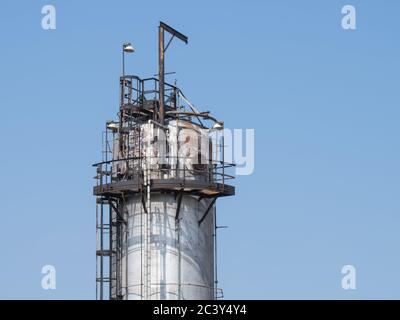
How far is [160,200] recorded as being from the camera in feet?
206

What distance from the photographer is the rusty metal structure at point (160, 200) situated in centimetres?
6203

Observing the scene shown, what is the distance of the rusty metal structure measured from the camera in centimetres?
6203

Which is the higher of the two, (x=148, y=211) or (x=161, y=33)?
(x=161, y=33)

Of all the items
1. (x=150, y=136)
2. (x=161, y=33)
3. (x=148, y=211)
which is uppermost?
(x=161, y=33)

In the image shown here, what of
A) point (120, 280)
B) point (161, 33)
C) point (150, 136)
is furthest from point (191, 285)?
point (161, 33)

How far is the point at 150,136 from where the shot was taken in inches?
2483
